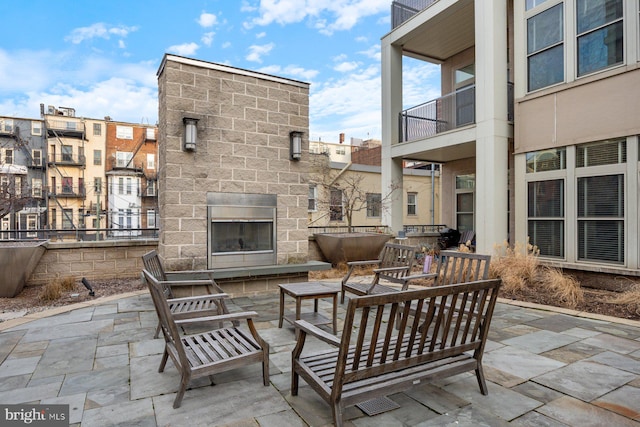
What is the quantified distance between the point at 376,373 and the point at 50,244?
272 inches

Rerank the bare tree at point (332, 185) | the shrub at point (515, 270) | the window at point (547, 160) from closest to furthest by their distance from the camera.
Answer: the shrub at point (515, 270)
the window at point (547, 160)
the bare tree at point (332, 185)

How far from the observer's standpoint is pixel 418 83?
1481 centimetres

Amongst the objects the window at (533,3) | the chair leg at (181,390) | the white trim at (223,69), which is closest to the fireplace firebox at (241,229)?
the white trim at (223,69)

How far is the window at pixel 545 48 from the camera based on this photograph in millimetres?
7277

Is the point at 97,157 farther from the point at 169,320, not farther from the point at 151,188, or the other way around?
the point at 169,320

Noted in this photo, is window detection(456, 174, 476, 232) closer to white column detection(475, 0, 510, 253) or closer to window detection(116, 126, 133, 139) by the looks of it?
white column detection(475, 0, 510, 253)

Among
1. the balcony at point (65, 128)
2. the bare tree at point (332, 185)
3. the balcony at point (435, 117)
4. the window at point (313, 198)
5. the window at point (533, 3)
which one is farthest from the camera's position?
the balcony at point (65, 128)

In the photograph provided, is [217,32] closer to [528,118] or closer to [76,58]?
[528,118]

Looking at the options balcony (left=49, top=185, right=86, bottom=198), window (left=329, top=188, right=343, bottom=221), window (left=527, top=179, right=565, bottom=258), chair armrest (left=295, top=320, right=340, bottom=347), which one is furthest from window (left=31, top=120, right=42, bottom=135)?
chair armrest (left=295, top=320, right=340, bottom=347)

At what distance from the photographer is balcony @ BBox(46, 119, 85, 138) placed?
27.1m

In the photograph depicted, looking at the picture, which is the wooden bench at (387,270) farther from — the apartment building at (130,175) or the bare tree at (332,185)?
the apartment building at (130,175)

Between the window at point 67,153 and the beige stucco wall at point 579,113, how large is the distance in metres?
30.8

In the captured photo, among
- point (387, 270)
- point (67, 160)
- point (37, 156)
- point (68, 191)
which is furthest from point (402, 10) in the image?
point (37, 156)

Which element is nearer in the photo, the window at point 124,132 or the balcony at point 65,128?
the balcony at point 65,128
